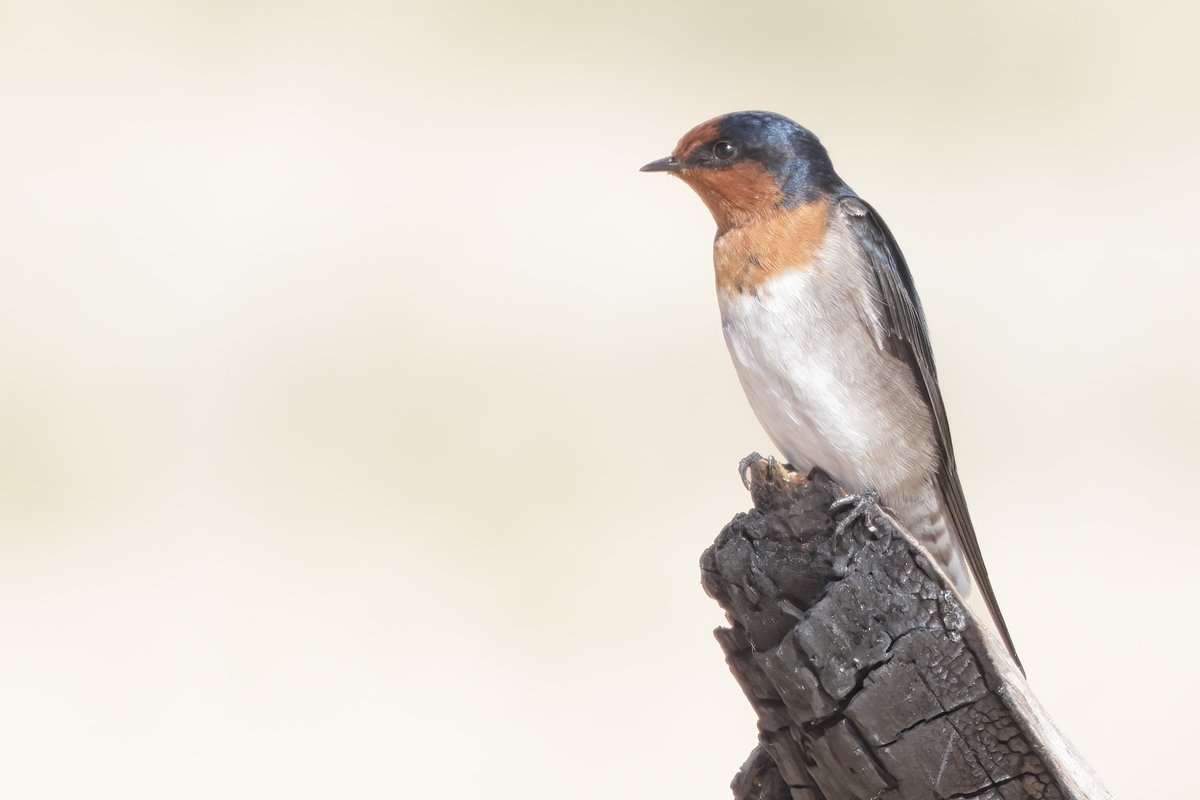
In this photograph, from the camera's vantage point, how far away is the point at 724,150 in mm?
4379

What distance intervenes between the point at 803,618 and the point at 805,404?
1.45 meters

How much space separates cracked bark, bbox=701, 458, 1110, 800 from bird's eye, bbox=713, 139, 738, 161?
192 centimetres

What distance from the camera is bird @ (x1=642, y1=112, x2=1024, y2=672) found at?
13.3ft

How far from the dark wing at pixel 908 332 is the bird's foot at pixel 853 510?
1.30 meters

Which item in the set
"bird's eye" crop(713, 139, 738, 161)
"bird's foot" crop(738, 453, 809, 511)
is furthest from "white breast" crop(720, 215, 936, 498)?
"bird's foot" crop(738, 453, 809, 511)

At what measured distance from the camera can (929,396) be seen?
430 centimetres

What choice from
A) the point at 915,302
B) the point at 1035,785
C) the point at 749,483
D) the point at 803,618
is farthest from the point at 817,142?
the point at 1035,785

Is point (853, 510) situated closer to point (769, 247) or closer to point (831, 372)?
point (831, 372)

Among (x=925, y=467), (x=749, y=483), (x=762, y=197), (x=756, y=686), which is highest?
(x=762, y=197)

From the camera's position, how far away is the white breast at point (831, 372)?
4.03m

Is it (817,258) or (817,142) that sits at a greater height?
(817,142)

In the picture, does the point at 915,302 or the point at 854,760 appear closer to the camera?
the point at 854,760

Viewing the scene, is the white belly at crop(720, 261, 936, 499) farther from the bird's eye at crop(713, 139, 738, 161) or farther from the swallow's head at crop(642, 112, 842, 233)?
the bird's eye at crop(713, 139, 738, 161)

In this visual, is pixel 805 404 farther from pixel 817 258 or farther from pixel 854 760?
pixel 854 760
